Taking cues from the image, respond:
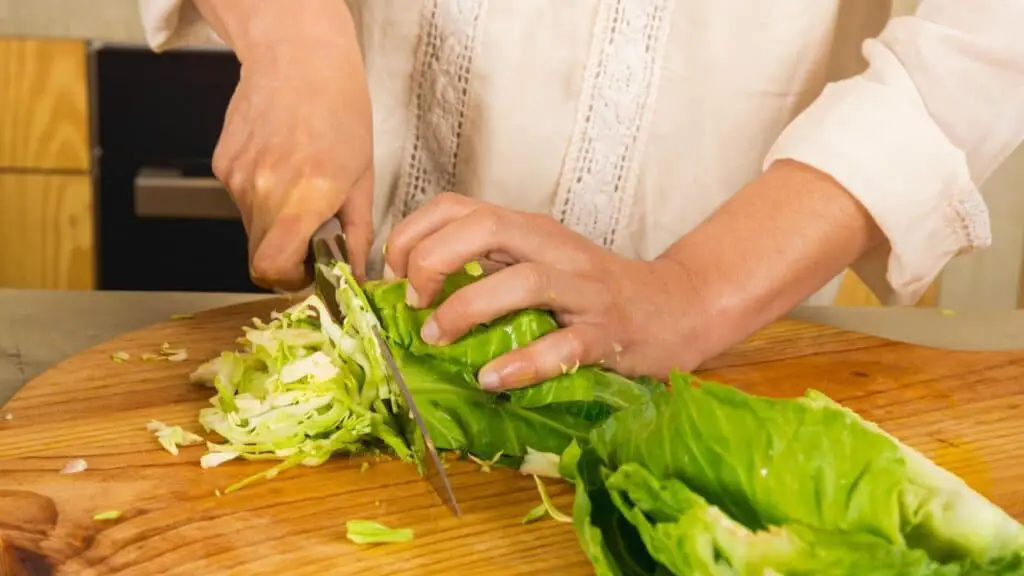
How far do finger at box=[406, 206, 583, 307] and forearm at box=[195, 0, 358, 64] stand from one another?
341 mm

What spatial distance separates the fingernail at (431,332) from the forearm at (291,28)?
0.40m

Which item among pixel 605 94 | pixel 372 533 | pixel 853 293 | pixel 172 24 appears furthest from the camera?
pixel 853 293

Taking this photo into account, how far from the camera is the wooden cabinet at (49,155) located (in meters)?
2.77

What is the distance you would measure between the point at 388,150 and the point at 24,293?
0.58 m

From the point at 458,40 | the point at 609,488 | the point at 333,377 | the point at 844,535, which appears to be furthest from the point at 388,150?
the point at 844,535

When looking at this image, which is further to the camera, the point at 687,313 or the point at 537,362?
the point at 687,313

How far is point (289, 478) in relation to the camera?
1.05 metres

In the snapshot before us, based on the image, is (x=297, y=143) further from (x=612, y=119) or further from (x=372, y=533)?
(x=372, y=533)

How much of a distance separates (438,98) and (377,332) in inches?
19.3

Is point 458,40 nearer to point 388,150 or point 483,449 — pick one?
point 388,150

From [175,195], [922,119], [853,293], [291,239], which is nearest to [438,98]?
[291,239]

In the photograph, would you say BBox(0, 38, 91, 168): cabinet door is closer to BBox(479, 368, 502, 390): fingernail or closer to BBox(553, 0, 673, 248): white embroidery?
BBox(553, 0, 673, 248): white embroidery

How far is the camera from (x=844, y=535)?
30.0 inches

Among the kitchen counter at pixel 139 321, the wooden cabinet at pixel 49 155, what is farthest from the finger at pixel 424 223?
the wooden cabinet at pixel 49 155
